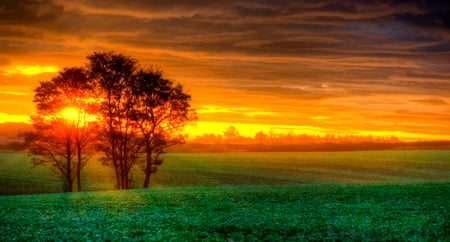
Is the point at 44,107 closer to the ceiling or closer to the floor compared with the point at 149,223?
closer to the ceiling

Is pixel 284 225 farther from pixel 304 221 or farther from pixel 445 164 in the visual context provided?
pixel 445 164

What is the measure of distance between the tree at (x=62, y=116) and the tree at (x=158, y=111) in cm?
749

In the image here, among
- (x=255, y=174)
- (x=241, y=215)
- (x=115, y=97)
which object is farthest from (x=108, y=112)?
(x=255, y=174)

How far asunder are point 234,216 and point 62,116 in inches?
1564

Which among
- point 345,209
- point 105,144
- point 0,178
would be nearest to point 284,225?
point 345,209

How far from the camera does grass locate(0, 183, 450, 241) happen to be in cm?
3047

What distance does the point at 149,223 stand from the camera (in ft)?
111

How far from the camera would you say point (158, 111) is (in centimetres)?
6919

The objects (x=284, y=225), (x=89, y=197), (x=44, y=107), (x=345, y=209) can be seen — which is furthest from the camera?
(x=44, y=107)

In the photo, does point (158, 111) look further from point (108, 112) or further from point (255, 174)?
point (255, 174)

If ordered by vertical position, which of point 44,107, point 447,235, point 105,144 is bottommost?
point 447,235

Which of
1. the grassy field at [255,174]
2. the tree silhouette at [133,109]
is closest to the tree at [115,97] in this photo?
the tree silhouette at [133,109]

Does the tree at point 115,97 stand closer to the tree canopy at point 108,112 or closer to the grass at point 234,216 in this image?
the tree canopy at point 108,112

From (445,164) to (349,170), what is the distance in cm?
2599
